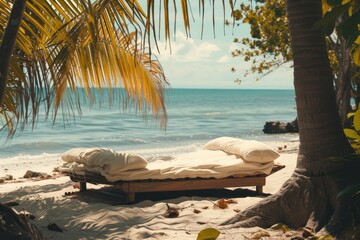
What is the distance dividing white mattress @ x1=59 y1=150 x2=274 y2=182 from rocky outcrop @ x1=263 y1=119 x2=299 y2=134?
55.5ft

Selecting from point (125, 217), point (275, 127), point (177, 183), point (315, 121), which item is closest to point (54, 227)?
point (125, 217)

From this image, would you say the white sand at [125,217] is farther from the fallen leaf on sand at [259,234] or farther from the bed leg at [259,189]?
the bed leg at [259,189]

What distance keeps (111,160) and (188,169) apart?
817 millimetres

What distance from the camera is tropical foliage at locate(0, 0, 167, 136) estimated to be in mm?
4453

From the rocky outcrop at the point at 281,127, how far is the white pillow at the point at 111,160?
56.7 ft

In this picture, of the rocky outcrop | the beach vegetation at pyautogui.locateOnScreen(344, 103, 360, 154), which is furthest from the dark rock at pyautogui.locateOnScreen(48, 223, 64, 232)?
the rocky outcrop

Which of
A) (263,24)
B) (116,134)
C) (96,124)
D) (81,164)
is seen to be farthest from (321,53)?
(96,124)

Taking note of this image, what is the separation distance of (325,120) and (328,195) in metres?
0.55

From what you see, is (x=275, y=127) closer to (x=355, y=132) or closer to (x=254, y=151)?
(x=254, y=151)

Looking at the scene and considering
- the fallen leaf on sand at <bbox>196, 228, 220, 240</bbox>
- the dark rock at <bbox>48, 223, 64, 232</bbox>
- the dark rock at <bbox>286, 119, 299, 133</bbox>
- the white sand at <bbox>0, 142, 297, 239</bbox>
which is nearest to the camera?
the fallen leaf on sand at <bbox>196, 228, 220, 240</bbox>

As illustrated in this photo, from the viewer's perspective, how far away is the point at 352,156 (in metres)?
4.59

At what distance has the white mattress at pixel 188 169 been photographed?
6.64 m

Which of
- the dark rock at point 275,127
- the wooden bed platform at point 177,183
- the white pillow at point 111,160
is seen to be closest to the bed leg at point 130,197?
the wooden bed platform at point 177,183

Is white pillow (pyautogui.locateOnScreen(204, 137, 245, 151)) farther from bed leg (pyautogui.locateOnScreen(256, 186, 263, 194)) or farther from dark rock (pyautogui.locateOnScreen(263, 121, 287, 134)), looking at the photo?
dark rock (pyautogui.locateOnScreen(263, 121, 287, 134))
